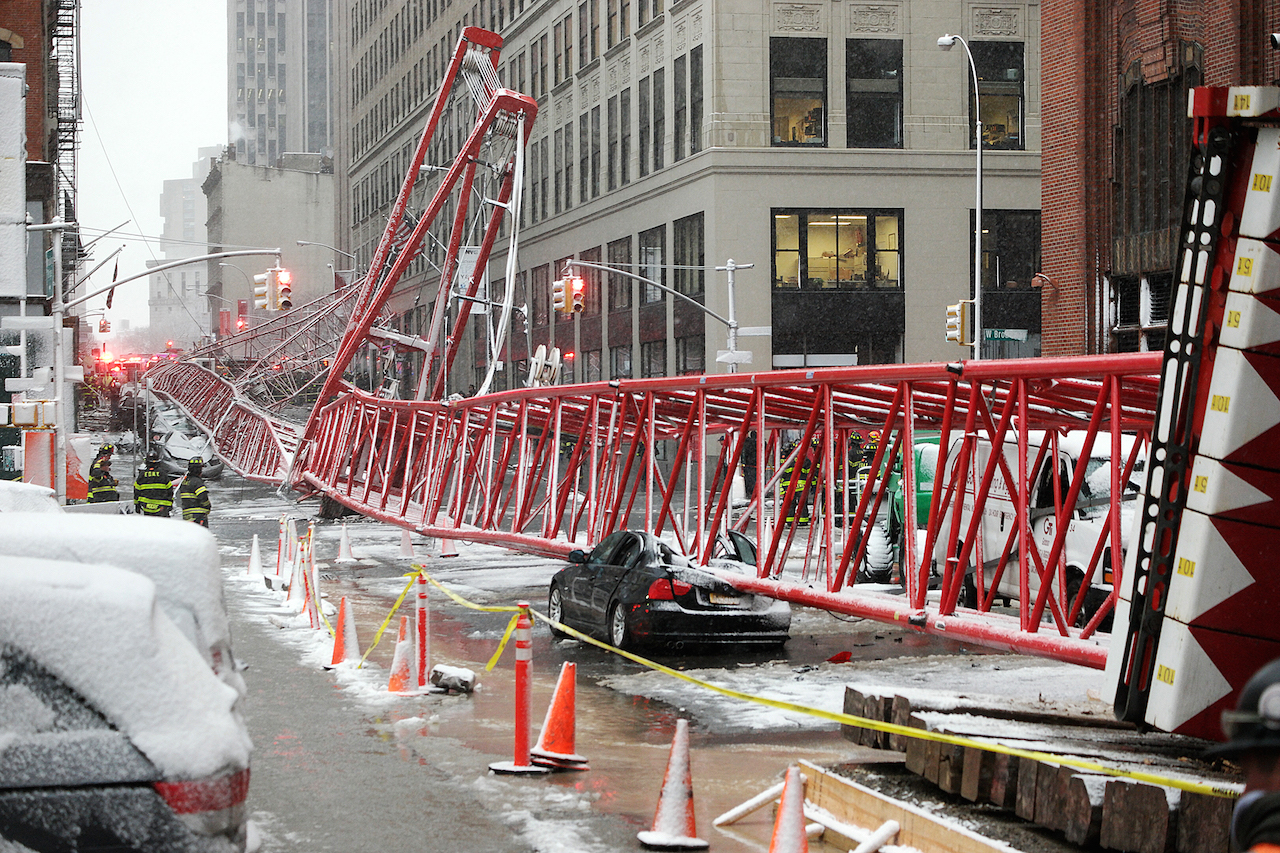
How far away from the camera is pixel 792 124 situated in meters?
50.4

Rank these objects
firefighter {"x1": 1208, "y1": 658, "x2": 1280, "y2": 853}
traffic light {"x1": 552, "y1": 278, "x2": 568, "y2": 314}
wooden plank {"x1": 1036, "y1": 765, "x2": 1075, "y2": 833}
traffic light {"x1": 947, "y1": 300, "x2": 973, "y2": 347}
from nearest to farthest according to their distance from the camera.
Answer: firefighter {"x1": 1208, "y1": 658, "x2": 1280, "y2": 853} < wooden plank {"x1": 1036, "y1": 765, "x2": 1075, "y2": 833} < traffic light {"x1": 947, "y1": 300, "x2": 973, "y2": 347} < traffic light {"x1": 552, "y1": 278, "x2": 568, "y2": 314}

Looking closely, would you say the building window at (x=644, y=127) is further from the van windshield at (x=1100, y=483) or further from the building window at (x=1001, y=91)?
the van windshield at (x=1100, y=483)

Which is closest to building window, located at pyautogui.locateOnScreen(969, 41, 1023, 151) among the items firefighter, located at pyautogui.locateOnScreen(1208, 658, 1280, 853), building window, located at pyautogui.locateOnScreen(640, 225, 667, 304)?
building window, located at pyautogui.locateOnScreen(640, 225, 667, 304)

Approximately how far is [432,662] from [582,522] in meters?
26.9

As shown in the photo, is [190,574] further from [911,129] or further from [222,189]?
[222,189]

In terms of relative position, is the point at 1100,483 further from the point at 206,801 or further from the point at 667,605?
the point at 206,801

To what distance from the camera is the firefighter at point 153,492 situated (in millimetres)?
25656

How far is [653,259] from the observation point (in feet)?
181

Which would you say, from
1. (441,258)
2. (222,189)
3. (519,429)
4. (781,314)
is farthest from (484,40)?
(222,189)

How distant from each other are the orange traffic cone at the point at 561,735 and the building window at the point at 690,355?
134ft

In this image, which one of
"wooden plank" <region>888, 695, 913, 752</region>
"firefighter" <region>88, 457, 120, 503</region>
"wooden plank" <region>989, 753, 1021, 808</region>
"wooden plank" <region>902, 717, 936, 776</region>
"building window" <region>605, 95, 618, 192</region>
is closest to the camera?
"wooden plank" <region>989, 753, 1021, 808</region>

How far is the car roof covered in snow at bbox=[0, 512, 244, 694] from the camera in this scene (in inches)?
194

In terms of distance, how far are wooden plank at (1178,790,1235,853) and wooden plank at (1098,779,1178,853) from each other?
0.21 ft

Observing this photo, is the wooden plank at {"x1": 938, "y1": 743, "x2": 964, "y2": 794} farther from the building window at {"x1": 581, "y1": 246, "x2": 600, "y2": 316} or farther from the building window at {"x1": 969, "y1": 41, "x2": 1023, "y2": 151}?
the building window at {"x1": 581, "y1": 246, "x2": 600, "y2": 316}
